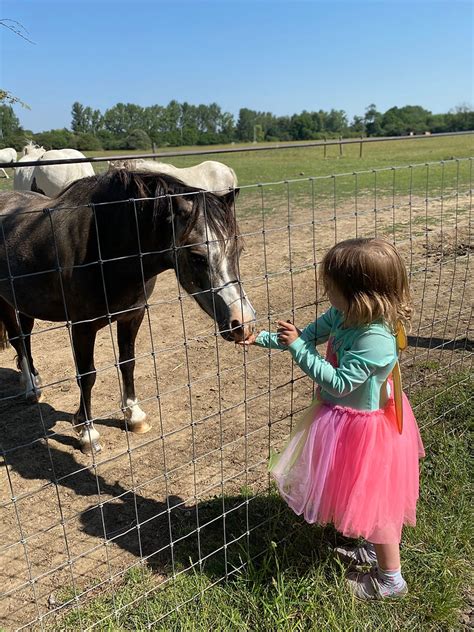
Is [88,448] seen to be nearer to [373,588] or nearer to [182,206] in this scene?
[182,206]

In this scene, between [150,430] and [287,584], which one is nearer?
[287,584]

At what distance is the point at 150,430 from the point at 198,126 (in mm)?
56598

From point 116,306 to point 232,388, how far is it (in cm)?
132

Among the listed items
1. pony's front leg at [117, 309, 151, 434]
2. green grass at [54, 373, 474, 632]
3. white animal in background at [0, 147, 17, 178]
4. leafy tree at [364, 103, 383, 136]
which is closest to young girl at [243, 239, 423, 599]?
green grass at [54, 373, 474, 632]

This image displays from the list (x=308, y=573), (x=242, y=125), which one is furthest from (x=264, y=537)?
(x=242, y=125)

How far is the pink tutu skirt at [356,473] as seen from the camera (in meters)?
1.91

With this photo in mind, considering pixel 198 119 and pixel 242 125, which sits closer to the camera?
pixel 198 119

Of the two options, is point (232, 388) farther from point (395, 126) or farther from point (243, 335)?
point (395, 126)

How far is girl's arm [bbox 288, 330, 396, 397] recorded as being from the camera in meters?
1.82

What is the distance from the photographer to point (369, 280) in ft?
6.00

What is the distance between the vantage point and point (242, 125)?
7181cm

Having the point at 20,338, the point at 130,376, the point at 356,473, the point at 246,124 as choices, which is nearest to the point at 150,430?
the point at 130,376

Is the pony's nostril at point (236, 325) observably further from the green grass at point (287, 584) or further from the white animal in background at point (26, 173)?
the white animal in background at point (26, 173)

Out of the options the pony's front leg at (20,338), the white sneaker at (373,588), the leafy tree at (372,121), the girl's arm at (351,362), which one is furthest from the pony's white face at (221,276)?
the leafy tree at (372,121)
